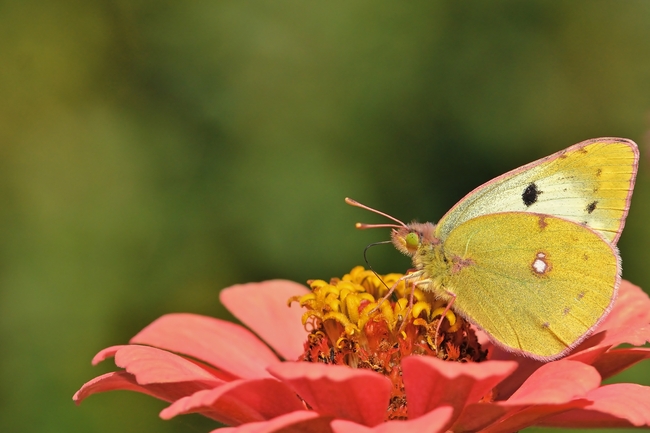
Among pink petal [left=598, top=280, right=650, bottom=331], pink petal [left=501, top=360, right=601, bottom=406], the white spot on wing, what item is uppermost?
the white spot on wing

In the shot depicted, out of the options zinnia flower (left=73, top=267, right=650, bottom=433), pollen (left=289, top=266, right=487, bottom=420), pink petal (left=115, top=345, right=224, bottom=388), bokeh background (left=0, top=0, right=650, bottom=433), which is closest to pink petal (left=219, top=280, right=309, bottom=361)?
zinnia flower (left=73, top=267, right=650, bottom=433)

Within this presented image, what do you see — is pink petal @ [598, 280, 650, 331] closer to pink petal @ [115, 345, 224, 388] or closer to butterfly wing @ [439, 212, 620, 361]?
butterfly wing @ [439, 212, 620, 361]

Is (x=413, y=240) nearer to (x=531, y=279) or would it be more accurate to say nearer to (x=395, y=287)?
(x=395, y=287)

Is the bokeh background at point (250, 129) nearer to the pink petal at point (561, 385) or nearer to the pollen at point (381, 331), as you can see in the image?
the pollen at point (381, 331)

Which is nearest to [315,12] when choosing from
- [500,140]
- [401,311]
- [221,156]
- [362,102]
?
[362,102]

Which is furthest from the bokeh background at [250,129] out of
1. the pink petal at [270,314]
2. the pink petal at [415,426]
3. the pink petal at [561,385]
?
the pink petal at [415,426]

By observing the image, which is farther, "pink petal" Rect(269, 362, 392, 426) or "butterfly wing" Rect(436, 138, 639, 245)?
"butterfly wing" Rect(436, 138, 639, 245)
